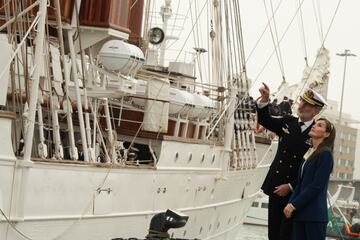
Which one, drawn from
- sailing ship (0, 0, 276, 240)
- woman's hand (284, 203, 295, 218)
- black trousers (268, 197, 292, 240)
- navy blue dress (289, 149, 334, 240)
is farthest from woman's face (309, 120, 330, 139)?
sailing ship (0, 0, 276, 240)

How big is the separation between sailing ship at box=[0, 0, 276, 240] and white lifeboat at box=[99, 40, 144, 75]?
0.02 meters

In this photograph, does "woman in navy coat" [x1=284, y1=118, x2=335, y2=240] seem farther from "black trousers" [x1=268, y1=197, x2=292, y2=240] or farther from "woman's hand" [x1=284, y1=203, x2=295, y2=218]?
"black trousers" [x1=268, y1=197, x2=292, y2=240]

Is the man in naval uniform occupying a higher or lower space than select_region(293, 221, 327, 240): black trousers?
higher

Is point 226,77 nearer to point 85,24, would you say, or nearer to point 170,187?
point 170,187

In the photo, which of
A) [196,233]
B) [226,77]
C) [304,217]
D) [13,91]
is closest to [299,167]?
[304,217]

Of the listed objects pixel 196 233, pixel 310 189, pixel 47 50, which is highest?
pixel 47 50

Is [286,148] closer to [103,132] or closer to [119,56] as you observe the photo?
[119,56]

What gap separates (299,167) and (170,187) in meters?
6.99

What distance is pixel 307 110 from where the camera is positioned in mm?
10906

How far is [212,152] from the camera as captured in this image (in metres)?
20.8

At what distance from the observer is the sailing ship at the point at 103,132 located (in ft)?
40.8

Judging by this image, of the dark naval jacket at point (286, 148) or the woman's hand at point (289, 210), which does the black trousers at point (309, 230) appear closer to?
the woman's hand at point (289, 210)

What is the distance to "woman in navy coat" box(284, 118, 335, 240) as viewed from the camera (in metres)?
9.84

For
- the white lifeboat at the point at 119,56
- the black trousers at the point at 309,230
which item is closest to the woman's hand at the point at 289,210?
the black trousers at the point at 309,230
